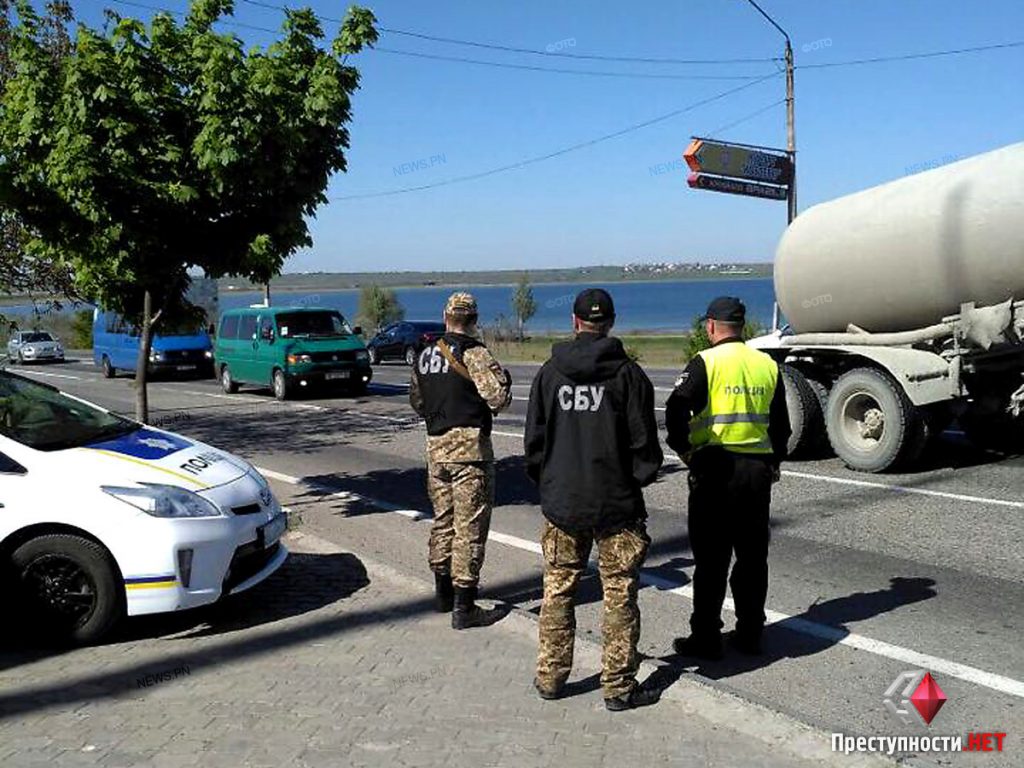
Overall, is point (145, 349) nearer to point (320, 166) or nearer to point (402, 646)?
point (320, 166)

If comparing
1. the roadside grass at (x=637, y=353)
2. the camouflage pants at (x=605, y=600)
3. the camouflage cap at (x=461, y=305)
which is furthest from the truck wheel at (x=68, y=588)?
the roadside grass at (x=637, y=353)

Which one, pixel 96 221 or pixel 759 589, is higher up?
pixel 96 221

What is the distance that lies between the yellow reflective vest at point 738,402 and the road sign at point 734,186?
19333 millimetres

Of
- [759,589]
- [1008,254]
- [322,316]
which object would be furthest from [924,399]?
[322,316]

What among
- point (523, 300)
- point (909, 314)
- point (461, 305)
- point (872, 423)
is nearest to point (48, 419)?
point (461, 305)

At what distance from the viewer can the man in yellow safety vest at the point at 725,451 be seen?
461 centimetres

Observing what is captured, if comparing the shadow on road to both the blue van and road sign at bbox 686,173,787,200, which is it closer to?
road sign at bbox 686,173,787,200

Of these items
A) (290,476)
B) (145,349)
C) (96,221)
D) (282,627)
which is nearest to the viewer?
(282,627)

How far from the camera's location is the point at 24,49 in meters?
6.80

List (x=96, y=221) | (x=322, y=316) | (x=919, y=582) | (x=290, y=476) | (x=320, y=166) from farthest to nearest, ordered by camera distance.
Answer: (x=322, y=316), (x=290, y=476), (x=320, y=166), (x=96, y=221), (x=919, y=582)

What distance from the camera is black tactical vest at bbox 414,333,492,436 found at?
5.34 metres

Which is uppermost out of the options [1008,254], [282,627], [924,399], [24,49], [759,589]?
[24,49]

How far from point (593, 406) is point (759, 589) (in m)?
1.51

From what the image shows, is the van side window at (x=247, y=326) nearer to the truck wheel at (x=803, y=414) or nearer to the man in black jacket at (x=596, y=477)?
the truck wheel at (x=803, y=414)
